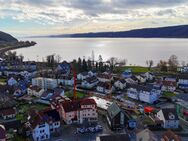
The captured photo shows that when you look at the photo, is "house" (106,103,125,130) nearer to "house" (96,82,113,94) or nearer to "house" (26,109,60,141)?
"house" (26,109,60,141)

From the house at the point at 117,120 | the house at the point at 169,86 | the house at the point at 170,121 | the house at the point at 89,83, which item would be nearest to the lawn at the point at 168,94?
the house at the point at 169,86

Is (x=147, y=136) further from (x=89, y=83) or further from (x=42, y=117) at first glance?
(x=89, y=83)

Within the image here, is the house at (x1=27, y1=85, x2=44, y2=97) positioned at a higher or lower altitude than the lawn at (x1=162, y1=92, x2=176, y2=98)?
higher

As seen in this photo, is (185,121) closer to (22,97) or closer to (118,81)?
(118,81)

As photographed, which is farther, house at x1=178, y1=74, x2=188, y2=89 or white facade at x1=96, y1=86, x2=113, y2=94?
house at x1=178, y1=74, x2=188, y2=89

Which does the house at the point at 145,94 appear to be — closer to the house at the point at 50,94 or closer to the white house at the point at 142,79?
the house at the point at 50,94

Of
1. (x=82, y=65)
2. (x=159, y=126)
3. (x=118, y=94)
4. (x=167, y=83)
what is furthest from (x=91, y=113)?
(x=82, y=65)

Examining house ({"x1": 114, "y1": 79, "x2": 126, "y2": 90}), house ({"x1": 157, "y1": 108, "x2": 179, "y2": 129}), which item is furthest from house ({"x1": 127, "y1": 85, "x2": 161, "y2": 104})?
house ({"x1": 157, "y1": 108, "x2": 179, "y2": 129})
